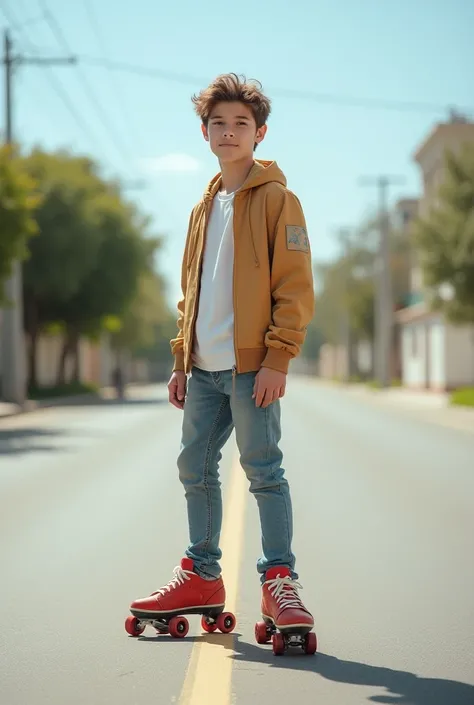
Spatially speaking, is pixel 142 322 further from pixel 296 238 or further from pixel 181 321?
pixel 296 238

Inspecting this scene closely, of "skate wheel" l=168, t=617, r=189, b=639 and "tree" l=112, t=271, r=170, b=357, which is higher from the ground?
"tree" l=112, t=271, r=170, b=357

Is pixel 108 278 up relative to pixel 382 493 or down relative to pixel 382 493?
up

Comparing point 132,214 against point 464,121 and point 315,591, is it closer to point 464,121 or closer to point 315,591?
point 464,121

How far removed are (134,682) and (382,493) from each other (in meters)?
7.43

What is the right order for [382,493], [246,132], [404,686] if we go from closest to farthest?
[404,686], [246,132], [382,493]

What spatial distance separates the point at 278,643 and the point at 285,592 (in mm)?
204

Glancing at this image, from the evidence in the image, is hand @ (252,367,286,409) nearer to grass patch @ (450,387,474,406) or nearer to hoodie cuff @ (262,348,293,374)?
hoodie cuff @ (262,348,293,374)

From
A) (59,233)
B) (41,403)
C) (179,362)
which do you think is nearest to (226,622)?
(179,362)

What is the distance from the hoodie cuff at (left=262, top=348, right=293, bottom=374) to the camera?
4.88m

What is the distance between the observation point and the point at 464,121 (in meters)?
54.7

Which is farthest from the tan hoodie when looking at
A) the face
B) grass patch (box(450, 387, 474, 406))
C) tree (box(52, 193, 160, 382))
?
tree (box(52, 193, 160, 382))

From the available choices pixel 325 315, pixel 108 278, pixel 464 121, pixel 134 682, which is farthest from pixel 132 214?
pixel 134 682

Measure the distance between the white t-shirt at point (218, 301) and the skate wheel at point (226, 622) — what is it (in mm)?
1092

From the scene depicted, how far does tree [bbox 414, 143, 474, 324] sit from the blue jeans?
2728 cm
